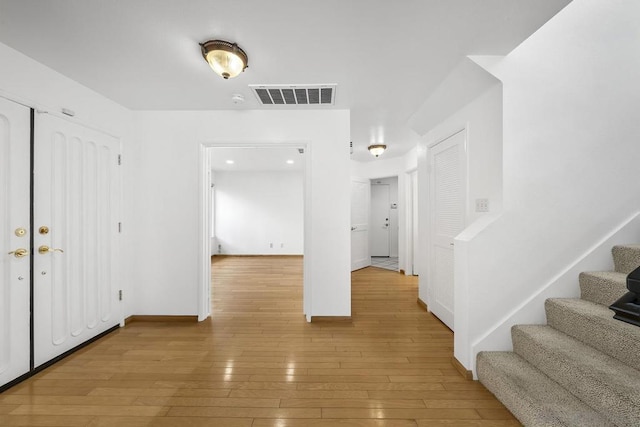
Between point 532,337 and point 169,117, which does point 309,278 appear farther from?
point 169,117

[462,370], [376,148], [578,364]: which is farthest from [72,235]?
[376,148]

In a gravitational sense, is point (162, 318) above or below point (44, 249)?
below

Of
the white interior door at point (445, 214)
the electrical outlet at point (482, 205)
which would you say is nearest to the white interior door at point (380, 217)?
the white interior door at point (445, 214)

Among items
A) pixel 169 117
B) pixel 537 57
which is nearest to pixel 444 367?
pixel 537 57

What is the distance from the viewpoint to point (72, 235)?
7.66 feet

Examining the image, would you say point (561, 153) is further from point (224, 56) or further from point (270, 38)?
point (224, 56)

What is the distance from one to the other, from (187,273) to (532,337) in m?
3.26

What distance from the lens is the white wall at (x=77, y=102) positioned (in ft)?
6.20

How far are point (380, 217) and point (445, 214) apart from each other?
14.6 ft

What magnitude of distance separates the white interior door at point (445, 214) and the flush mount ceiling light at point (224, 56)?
7.05 ft

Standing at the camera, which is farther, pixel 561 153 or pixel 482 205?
pixel 482 205

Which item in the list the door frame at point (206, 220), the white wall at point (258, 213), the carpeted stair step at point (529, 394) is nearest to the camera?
the carpeted stair step at point (529, 394)

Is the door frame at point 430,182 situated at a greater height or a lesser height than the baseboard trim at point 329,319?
greater

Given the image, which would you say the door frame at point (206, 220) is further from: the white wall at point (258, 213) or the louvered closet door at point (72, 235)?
the white wall at point (258, 213)
